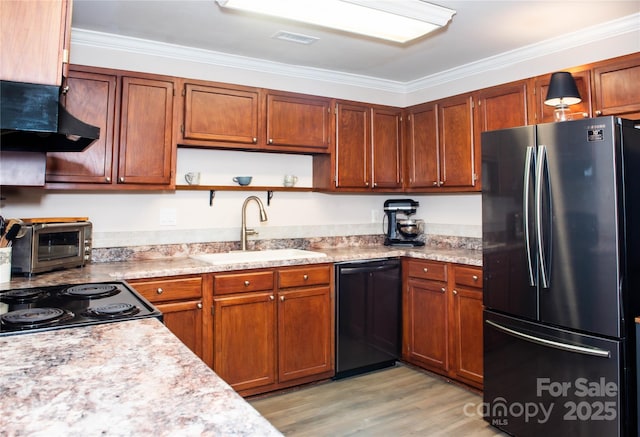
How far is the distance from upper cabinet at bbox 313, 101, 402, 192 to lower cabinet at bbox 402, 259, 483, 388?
2.56 ft

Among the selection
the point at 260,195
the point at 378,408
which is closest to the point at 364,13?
the point at 260,195

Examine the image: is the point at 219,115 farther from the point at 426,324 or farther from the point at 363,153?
the point at 426,324

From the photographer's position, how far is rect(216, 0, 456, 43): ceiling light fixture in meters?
2.29

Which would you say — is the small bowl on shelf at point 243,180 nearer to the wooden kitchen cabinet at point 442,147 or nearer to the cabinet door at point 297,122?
the cabinet door at point 297,122

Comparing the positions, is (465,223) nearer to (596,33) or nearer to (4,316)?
(596,33)

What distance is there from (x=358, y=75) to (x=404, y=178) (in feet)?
3.27

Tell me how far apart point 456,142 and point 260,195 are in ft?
5.31

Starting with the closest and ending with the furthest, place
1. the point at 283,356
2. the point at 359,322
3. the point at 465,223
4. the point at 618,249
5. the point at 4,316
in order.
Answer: the point at 4,316
the point at 618,249
the point at 283,356
the point at 359,322
the point at 465,223

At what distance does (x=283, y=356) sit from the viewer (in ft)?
9.81

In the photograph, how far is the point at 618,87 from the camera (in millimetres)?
2533

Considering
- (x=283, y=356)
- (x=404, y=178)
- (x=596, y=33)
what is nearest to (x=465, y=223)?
(x=404, y=178)

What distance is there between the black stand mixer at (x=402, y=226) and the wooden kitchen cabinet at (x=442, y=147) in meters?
0.18

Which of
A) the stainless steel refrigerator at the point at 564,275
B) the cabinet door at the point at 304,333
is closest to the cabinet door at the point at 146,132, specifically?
the cabinet door at the point at 304,333

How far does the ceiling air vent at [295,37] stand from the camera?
2.88 meters
